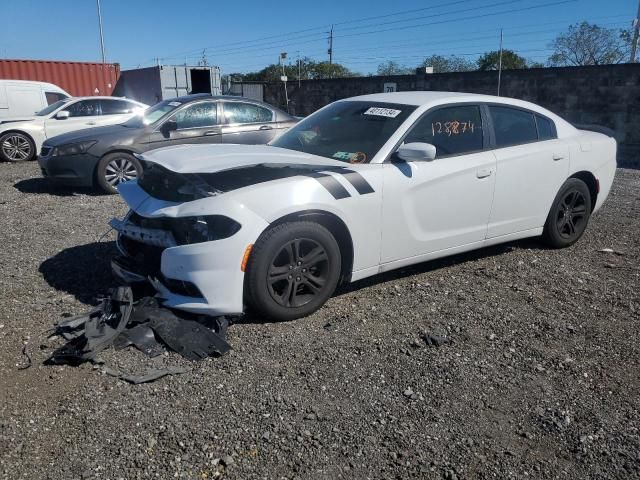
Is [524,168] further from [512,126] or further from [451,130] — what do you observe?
[451,130]

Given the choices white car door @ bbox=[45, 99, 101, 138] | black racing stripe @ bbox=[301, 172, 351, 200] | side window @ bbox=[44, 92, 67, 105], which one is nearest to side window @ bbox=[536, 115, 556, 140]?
black racing stripe @ bbox=[301, 172, 351, 200]

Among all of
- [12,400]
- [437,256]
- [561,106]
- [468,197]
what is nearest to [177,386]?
[12,400]

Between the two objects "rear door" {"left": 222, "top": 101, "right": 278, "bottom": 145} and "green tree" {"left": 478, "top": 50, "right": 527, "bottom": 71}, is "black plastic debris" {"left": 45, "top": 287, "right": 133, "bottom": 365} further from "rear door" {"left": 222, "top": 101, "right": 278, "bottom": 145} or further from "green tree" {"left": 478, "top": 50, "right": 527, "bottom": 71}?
"green tree" {"left": 478, "top": 50, "right": 527, "bottom": 71}

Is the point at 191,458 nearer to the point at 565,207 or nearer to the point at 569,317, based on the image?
the point at 569,317

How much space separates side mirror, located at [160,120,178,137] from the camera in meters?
8.04

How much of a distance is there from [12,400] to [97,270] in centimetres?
199

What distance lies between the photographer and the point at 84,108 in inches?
469

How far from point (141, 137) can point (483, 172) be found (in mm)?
5275

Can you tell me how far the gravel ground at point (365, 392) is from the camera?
2.47 metres

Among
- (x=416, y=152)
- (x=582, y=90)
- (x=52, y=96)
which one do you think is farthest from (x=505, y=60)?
(x=416, y=152)

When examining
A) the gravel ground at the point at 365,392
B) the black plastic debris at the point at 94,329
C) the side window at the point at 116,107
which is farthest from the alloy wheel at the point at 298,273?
the side window at the point at 116,107

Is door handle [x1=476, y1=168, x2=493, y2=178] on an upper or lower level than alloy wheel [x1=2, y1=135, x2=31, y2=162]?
upper

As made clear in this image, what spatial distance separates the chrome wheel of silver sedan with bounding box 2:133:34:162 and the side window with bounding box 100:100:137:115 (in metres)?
1.72

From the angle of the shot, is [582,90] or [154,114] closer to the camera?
[154,114]
